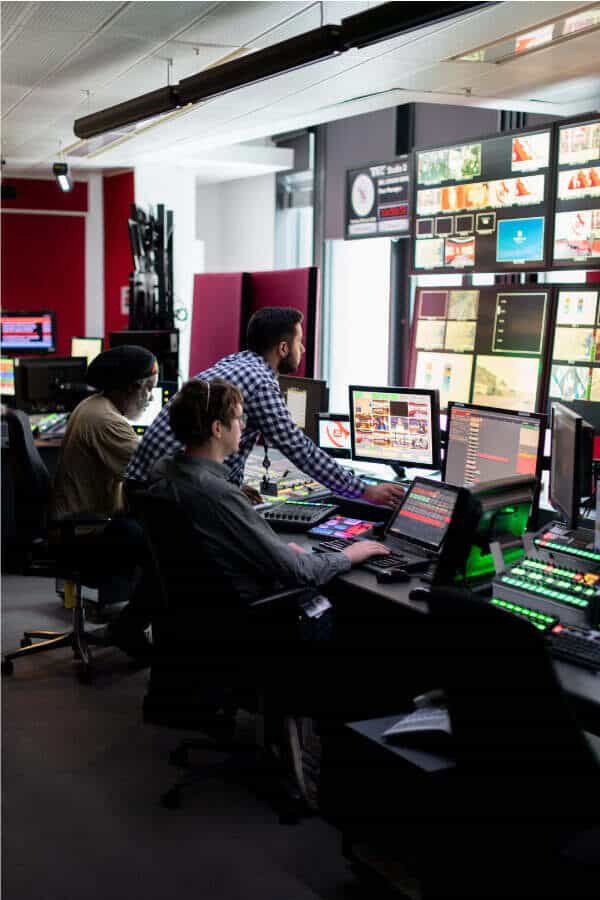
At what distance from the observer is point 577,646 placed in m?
2.37

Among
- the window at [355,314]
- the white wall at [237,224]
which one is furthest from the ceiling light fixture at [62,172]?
the window at [355,314]

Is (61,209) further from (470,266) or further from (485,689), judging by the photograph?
(485,689)

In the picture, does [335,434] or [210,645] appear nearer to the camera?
[210,645]

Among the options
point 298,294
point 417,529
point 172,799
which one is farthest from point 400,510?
point 298,294

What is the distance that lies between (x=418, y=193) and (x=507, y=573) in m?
3.03

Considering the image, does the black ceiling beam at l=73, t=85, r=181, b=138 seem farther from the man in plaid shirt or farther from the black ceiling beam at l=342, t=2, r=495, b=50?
the man in plaid shirt

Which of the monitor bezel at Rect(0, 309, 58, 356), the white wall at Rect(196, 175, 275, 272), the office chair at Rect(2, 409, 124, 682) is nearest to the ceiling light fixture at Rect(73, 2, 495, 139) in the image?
the office chair at Rect(2, 409, 124, 682)

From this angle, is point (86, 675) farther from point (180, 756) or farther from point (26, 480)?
point (180, 756)

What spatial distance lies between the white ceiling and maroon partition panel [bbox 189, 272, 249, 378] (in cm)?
138

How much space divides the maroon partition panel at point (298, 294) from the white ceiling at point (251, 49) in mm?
1304

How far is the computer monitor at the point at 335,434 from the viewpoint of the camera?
14.7 ft

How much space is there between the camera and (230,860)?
2.84 m

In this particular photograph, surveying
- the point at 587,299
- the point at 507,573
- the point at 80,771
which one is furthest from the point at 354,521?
the point at 587,299

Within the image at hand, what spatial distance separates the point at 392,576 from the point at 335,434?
5.10 ft
